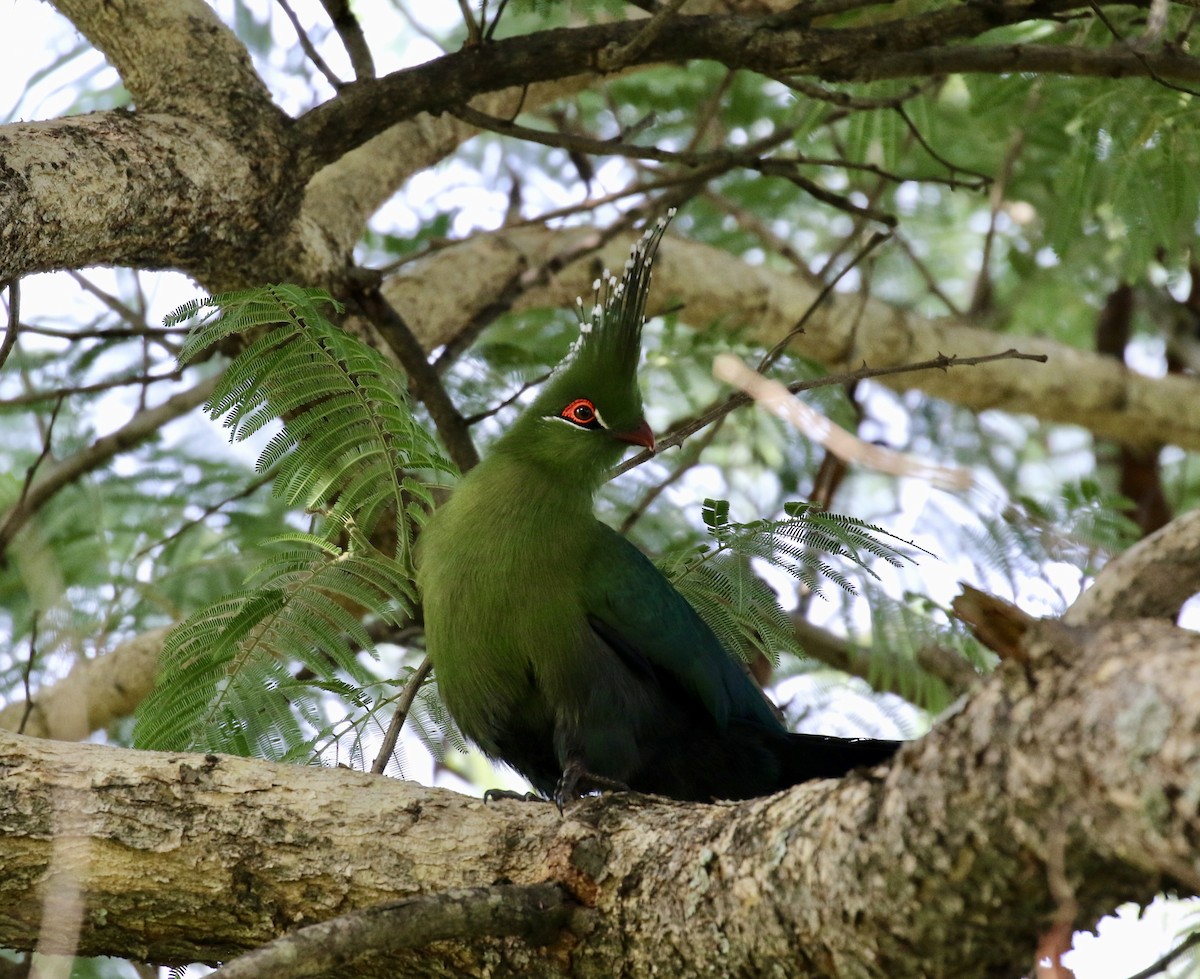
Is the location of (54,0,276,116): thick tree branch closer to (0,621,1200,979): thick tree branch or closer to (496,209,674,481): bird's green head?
(496,209,674,481): bird's green head

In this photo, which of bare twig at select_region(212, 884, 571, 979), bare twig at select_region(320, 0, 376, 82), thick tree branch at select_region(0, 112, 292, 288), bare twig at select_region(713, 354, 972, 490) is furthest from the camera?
bare twig at select_region(320, 0, 376, 82)

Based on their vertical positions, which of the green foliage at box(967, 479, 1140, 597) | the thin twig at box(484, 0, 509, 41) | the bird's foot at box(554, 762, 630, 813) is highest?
the thin twig at box(484, 0, 509, 41)

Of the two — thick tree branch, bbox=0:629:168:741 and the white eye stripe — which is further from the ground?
thick tree branch, bbox=0:629:168:741

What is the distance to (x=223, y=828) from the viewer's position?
292 cm

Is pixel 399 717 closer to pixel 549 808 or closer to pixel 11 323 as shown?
pixel 549 808

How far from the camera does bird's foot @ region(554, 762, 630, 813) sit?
3643mm

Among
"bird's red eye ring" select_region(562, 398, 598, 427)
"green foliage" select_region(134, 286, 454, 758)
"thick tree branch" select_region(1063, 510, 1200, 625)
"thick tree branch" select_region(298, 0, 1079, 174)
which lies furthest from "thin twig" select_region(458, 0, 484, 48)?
"thick tree branch" select_region(1063, 510, 1200, 625)

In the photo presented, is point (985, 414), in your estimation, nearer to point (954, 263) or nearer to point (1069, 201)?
point (954, 263)

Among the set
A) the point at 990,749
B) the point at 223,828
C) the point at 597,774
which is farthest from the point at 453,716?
the point at 990,749

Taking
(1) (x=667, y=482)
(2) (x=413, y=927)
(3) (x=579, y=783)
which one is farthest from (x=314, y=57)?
(2) (x=413, y=927)

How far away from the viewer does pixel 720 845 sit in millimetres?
2600

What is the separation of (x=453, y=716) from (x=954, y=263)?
714 cm

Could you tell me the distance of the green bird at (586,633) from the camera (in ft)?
12.6

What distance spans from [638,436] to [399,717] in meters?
1.18
